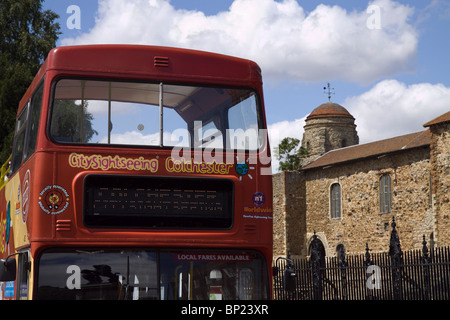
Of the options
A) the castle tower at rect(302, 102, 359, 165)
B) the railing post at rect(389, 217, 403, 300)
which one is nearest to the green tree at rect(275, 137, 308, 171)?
the castle tower at rect(302, 102, 359, 165)

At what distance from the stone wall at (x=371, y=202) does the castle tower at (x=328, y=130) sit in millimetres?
17579

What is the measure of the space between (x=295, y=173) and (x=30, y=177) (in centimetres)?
4340

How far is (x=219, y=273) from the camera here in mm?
7305

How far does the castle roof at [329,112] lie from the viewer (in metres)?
68.9

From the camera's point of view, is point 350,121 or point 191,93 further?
point 350,121

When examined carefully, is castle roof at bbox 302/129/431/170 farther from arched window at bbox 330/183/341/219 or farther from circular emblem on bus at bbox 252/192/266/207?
circular emblem on bus at bbox 252/192/266/207

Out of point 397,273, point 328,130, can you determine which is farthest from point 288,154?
point 397,273

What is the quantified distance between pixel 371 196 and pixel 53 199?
37097mm

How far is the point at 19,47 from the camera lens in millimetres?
29141

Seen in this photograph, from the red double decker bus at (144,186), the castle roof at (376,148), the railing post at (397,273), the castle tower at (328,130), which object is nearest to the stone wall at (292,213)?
the castle roof at (376,148)

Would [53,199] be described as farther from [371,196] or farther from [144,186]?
[371,196]

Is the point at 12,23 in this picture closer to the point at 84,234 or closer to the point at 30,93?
the point at 30,93

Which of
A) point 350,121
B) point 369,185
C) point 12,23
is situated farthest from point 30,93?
point 350,121

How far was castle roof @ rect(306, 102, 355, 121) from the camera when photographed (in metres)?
68.9
